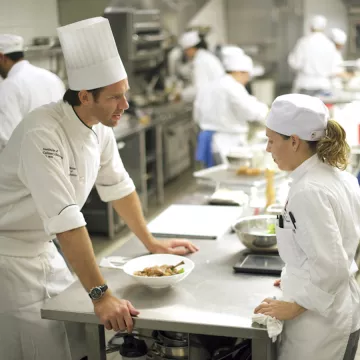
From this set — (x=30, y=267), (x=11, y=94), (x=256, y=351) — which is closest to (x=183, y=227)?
(x=30, y=267)

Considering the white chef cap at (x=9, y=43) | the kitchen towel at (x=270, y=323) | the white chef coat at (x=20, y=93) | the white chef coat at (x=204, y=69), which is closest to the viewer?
the kitchen towel at (x=270, y=323)

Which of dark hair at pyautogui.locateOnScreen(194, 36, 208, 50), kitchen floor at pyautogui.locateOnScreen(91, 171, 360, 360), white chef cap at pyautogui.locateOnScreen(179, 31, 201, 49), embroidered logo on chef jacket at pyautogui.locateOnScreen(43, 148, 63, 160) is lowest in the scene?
kitchen floor at pyautogui.locateOnScreen(91, 171, 360, 360)

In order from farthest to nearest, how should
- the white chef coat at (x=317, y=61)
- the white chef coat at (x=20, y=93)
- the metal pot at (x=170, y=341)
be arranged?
the white chef coat at (x=317, y=61)
the white chef coat at (x=20, y=93)
the metal pot at (x=170, y=341)

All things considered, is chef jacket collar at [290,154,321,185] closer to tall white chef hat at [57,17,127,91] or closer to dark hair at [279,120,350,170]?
dark hair at [279,120,350,170]

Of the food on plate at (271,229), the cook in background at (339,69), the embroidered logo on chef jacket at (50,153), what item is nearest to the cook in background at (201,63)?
the cook in background at (339,69)

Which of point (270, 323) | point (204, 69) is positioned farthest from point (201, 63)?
point (270, 323)

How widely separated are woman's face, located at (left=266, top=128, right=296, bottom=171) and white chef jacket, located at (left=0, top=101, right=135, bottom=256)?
2.17ft

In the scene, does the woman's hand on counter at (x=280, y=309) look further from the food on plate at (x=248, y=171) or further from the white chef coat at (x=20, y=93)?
the white chef coat at (x=20, y=93)

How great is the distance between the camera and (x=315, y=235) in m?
1.88

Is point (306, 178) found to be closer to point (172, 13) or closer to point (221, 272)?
point (221, 272)

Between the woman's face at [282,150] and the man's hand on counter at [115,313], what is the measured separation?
0.66 m

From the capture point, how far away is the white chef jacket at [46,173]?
6.70 feet

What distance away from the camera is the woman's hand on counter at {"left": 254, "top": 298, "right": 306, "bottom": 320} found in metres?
1.92

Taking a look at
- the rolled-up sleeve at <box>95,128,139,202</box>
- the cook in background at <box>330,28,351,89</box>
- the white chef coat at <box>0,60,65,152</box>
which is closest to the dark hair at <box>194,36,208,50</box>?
the cook in background at <box>330,28,351,89</box>
